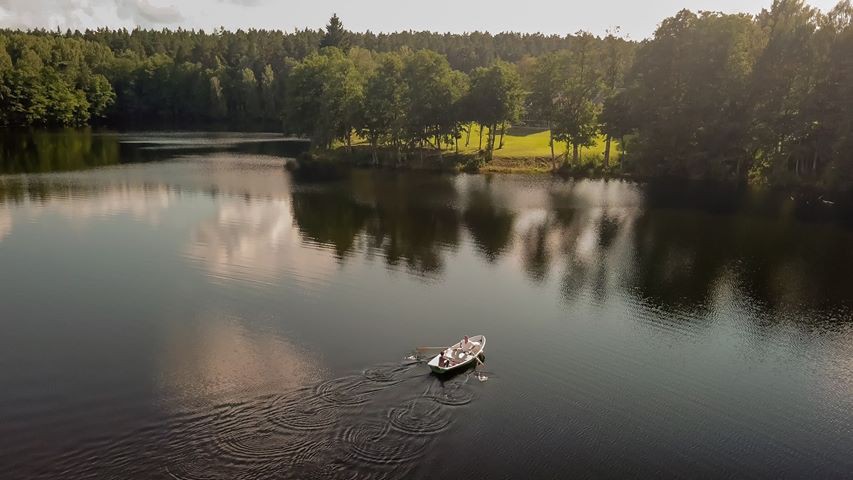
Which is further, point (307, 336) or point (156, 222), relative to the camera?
point (156, 222)

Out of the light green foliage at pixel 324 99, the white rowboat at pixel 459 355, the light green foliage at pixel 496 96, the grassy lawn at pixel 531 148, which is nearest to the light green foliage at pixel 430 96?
the light green foliage at pixel 496 96

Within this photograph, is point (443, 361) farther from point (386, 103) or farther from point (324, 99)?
point (324, 99)

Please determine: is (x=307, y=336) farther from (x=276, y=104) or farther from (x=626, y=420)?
(x=276, y=104)

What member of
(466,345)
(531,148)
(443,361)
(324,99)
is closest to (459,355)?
(443,361)

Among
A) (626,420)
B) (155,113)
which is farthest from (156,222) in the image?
(155,113)

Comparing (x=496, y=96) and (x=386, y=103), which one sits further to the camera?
(x=386, y=103)

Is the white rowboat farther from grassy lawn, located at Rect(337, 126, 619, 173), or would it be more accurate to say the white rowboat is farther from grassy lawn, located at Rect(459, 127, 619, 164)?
grassy lawn, located at Rect(459, 127, 619, 164)

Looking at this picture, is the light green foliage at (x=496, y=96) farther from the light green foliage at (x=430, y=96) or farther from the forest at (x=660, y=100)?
the light green foliage at (x=430, y=96)
